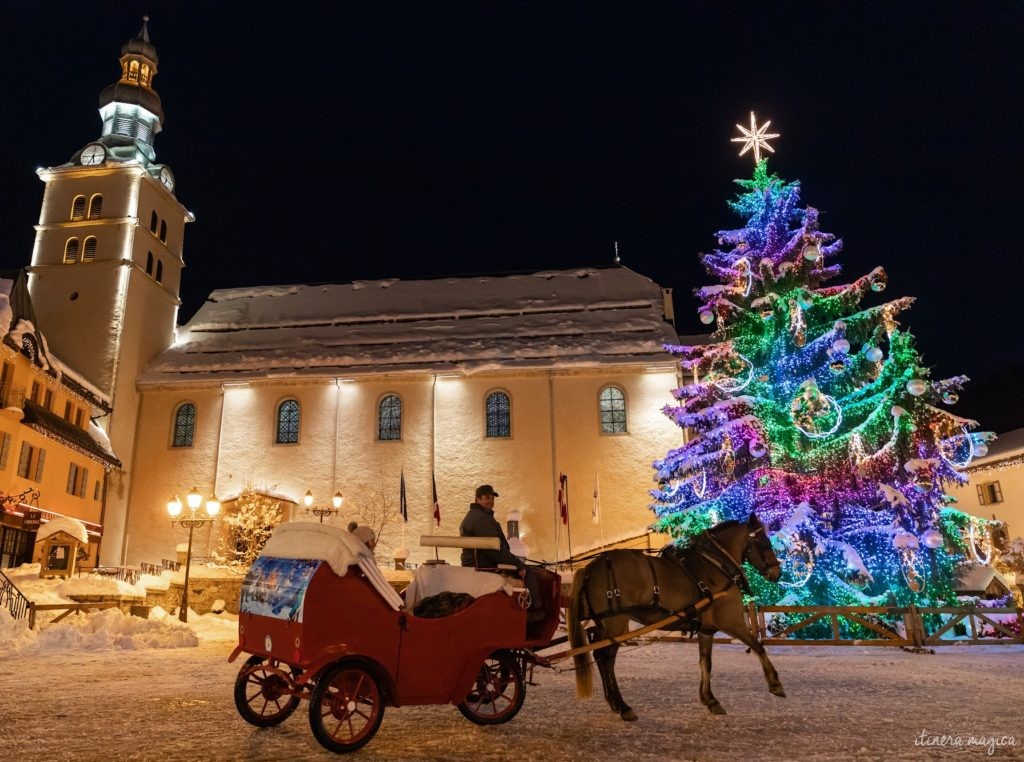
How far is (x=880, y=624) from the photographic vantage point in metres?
14.4

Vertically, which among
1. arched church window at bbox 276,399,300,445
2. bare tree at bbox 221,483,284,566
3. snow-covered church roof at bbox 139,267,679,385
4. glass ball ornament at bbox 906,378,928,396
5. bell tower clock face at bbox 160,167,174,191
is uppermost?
bell tower clock face at bbox 160,167,174,191

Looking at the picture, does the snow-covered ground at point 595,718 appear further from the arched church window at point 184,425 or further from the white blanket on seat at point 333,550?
the arched church window at point 184,425

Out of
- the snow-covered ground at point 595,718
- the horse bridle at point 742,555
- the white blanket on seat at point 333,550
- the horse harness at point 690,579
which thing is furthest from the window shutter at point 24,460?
the horse bridle at point 742,555

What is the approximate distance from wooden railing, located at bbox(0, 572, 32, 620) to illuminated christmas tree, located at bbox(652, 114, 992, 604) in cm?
1523

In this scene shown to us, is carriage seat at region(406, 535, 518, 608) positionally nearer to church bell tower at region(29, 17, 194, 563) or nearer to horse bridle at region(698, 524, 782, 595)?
horse bridle at region(698, 524, 782, 595)

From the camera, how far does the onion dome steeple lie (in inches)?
1516

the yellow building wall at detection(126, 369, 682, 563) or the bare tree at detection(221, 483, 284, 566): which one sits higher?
the yellow building wall at detection(126, 369, 682, 563)

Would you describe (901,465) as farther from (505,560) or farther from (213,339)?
(213,339)

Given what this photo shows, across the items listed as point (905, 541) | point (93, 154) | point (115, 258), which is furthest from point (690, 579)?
point (93, 154)

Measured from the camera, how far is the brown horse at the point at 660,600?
7.36 m

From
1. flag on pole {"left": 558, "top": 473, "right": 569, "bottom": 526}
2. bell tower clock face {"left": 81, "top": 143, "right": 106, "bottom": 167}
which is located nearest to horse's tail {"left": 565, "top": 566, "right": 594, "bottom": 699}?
flag on pole {"left": 558, "top": 473, "right": 569, "bottom": 526}

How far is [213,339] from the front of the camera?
37.6 m

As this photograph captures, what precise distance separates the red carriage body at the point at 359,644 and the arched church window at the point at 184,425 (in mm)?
29761

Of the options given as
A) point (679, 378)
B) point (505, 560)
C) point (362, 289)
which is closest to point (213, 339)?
point (362, 289)
